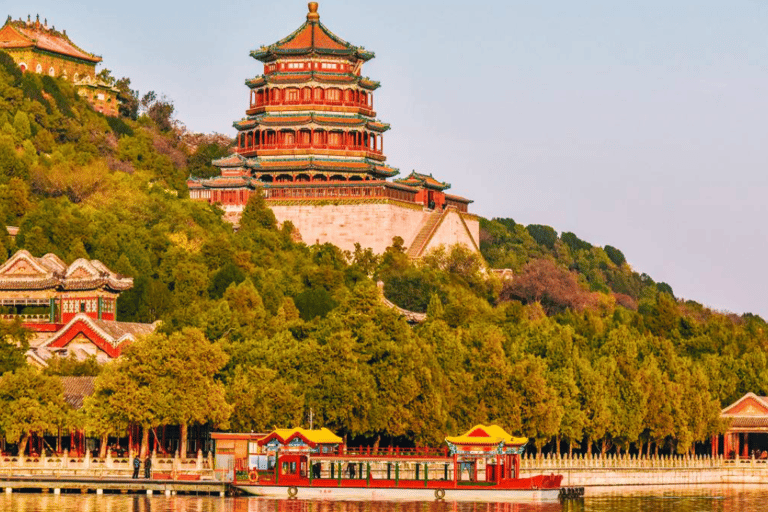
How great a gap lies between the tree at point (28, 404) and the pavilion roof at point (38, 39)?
2970 inches

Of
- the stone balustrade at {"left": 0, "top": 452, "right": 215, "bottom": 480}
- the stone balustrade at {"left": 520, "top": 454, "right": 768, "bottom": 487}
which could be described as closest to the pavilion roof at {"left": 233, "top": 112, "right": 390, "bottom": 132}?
the stone balustrade at {"left": 520, "top": 454, "right": 768, "bottom": 487}

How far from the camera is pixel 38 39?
6540 inches

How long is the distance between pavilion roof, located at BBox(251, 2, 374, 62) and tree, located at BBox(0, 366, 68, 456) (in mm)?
58028

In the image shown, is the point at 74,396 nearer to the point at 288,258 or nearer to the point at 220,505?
the point at 220,505

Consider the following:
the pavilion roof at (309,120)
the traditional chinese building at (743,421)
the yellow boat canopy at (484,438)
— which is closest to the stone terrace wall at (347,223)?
the pavilion roof at (309,120)

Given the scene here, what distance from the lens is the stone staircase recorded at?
139125 mm

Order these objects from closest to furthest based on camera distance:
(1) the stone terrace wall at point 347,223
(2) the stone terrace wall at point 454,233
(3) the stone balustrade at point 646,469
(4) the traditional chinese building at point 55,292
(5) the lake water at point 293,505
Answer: (5) the lake water at point 293,505 < (3) the stone balustrade at point 646,469 < (4) the traditional chinese building at point 55,292 < (1) the stone terrace wall at point 347,223 < (2) the stone terrace wall at point 454,233

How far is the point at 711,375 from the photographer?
393 ft

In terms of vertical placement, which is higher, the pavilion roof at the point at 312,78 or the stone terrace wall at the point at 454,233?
the pavilion roof at the point at 312,78

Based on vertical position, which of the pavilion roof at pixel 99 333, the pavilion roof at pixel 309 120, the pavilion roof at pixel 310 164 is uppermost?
the pavilion roof at pixel 309 120

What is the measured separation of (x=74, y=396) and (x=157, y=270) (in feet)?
100

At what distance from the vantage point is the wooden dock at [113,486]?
83875 mm

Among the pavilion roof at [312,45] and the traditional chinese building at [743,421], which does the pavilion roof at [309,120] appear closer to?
the pavilion roof at [312,45]

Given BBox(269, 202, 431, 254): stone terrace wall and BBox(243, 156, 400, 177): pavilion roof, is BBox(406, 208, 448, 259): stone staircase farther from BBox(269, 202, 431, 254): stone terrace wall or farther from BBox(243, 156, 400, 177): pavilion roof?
BBox(243, 156, 400, 177): pavilion roof
